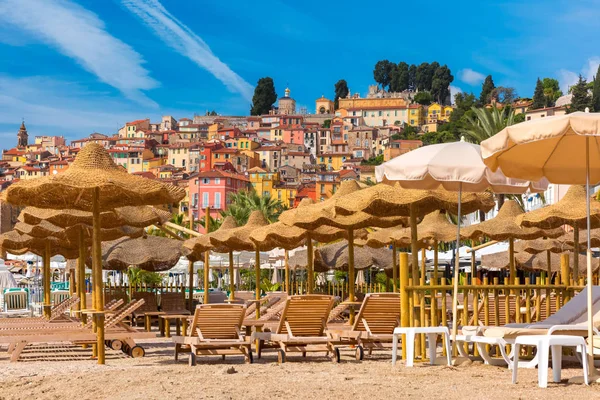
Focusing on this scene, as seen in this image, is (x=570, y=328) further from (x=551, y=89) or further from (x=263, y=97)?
(x=263, y=97)

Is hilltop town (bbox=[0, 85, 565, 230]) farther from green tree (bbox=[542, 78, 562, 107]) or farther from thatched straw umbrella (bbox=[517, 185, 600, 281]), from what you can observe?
thatched straw umbrella (bbox=[517, 185, 600, 281])

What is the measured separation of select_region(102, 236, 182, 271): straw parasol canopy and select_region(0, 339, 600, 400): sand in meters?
10.2

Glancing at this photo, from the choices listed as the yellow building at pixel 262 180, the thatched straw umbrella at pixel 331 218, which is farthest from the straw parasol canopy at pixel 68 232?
the yellow building at pixel 262 180

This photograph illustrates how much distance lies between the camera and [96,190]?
11.0m

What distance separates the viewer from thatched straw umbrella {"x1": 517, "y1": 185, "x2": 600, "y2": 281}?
14.9 meters

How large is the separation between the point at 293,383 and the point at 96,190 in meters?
4.20

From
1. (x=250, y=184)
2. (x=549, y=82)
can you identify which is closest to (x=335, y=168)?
(x=250, y=184)

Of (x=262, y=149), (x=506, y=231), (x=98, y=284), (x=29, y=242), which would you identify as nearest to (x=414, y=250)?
(x=98, y=284)

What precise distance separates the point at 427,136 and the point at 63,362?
14191cm

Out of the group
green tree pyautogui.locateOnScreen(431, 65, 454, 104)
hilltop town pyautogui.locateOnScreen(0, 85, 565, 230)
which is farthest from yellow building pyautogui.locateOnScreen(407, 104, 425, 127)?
green tree pyautogui.locateOnScreen(431, 65, 454, 104)

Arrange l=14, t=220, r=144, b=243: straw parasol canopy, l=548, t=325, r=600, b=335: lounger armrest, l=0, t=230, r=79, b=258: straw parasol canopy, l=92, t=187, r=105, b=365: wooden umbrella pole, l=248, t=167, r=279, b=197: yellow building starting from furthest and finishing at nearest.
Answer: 1. l=248, t=167, r=279, b=197: yellow building
2. l=0, t=230, r=79, b=258: straw parasol canopy
3. l=14, t=220, r=144, b=243: straw parasol canopy
4. l=92, t=187, r=105, b=365: wooden umbrella pole
5. l=548, t=325, r=600, b=335: lounger armrest

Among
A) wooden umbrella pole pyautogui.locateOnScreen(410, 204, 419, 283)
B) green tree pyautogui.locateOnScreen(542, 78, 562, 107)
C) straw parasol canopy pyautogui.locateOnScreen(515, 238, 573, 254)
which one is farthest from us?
green tree pyautogui.locateOnScreen(542, 78, 562, 107)

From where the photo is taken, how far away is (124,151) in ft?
511

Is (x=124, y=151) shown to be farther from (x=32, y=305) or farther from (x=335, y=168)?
(x=32, y=305)
